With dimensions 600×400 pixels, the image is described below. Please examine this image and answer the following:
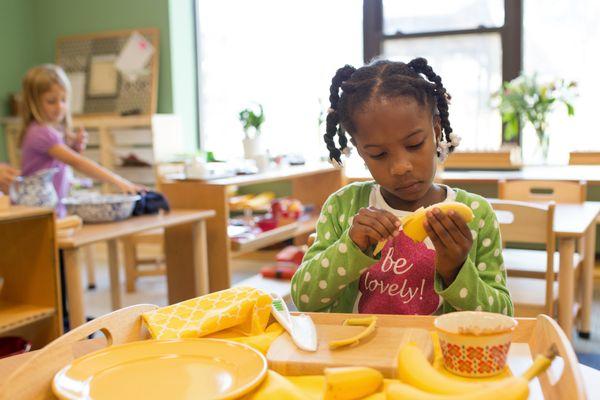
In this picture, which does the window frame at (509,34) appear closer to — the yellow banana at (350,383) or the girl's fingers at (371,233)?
the girl's fingers at (371,233)

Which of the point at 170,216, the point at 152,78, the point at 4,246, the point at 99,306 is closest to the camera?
the point at 4,246

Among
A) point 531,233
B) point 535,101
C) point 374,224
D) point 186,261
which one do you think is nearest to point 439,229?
point 374,224

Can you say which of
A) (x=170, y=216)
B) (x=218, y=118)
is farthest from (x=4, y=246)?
(x=218, y=118)

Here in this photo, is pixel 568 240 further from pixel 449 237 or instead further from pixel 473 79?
pixel 473 79

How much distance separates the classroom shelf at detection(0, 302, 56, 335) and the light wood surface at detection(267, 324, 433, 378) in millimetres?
1708

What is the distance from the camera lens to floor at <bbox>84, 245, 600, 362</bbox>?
2.93m

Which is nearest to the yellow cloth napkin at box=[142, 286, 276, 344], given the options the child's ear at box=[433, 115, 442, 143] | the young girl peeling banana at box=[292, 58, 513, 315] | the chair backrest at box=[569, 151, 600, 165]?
the young girl peeling banana at box=[292, 58, 513, 315]

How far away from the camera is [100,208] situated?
2637 millimetres

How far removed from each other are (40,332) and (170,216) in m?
0.70

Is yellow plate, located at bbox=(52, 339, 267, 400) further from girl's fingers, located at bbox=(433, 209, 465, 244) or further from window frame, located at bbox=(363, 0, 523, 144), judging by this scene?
window frame, located at bbox=(363, 0, 523, 144)

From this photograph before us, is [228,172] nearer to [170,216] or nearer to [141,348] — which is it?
[170,216]

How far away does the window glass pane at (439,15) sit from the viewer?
183 inches

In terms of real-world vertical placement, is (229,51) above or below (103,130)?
above

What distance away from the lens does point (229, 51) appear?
5.41m
